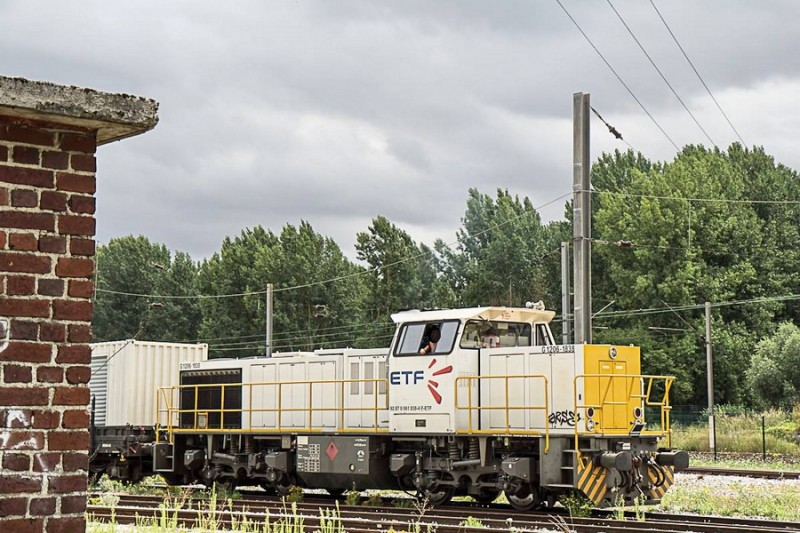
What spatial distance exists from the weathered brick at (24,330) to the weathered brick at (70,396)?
11.8 inches

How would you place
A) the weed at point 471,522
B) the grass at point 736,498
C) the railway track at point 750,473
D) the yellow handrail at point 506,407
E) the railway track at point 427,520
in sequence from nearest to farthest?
the railway track at point 427,520
the weed at point 471,522
the yellow handrail at point 506,407
the grass at point 736,498
the railway track at point 750,473

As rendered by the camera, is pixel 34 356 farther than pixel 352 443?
No

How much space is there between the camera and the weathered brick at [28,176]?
5.38m

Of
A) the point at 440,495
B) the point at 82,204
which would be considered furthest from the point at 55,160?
the point at 440,495

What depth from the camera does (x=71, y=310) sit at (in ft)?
17.7

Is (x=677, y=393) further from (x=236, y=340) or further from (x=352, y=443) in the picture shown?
(x=352, y=443)

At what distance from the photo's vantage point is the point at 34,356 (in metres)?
5.32

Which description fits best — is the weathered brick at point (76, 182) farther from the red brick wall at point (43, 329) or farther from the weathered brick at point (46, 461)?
the weathered brick at point (46, 461)

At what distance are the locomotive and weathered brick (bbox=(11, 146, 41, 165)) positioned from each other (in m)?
11.0

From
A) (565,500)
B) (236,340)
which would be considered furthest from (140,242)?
(565,500)

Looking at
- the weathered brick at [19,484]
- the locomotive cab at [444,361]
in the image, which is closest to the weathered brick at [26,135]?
the weathered brick at [19,484]

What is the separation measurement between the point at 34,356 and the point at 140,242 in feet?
241

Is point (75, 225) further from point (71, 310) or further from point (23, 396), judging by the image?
point (23, 396)

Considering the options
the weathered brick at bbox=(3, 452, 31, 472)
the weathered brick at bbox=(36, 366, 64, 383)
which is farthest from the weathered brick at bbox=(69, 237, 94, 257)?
the weathered brick at bbox=(3, 452, 31, 472)
